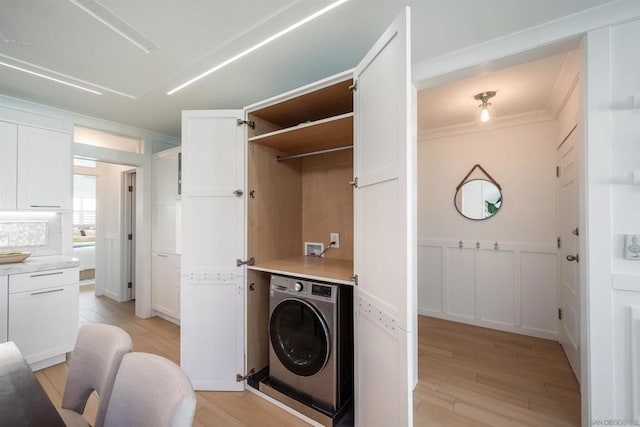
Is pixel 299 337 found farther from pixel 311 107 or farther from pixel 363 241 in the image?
pixel 311 107

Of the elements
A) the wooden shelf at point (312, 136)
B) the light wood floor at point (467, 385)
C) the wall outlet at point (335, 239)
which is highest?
the wooden shelf at point (312, 136)

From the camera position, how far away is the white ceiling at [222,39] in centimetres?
152

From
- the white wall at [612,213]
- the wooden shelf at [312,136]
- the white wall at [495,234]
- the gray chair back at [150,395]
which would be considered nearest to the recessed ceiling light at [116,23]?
the wooden shelf at [312,136]

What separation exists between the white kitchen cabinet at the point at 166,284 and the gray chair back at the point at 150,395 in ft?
9.14

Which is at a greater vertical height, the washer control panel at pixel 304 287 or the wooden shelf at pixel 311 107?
the wooden shelf at pixel 311 107

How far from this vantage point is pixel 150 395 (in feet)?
2.71

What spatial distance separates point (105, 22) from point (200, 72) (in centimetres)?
68

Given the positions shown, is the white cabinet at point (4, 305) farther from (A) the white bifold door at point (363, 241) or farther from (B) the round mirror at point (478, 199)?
(B) the round mirror at point (478, 199)

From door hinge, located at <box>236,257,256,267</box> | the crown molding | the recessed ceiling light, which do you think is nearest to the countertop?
door hinge, located at <box>236,257,256,267</box>

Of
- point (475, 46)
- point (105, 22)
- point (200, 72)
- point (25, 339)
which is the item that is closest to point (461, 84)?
point (475, 46)

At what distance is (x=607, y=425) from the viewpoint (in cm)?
151

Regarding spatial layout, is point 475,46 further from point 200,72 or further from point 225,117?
point 200,72

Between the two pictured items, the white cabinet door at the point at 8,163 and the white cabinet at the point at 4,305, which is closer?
the white cabinet at the point at 4,305

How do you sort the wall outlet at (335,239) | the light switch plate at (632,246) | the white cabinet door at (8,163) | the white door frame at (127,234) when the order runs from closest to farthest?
the light switch plate at (632,246) → the wall outlet at (335,239) → the white cabinet door at (8,163) → the white door frame at (127,234)
